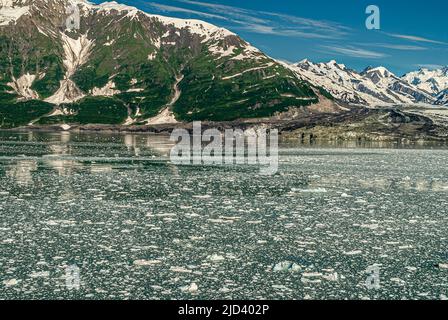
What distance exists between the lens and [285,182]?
5328 cm

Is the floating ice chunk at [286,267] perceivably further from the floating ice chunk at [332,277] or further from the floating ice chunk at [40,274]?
the floating ice chunk at [40,274]

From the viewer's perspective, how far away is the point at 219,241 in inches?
1016

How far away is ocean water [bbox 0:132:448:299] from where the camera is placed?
61.4 feet

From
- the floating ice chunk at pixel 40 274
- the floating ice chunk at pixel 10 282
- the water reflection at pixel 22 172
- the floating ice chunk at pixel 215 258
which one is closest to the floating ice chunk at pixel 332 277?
the floating ice chunk at pixel 215 258

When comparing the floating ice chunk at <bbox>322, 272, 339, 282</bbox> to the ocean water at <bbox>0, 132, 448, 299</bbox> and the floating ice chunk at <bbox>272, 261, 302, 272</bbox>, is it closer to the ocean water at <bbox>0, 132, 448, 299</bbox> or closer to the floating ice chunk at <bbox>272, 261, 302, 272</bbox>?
the ocean water at <bbox>0, 132, 448, 299</bbox>

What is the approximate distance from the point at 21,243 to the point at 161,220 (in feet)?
29.1

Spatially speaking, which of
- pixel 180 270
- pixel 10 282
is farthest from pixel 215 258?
pixel 10 282

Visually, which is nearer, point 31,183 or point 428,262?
point 428,262

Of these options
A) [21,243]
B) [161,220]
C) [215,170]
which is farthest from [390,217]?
[215,170]

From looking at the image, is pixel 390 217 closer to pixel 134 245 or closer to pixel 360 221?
pixel 360 221

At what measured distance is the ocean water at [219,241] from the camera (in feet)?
61.4

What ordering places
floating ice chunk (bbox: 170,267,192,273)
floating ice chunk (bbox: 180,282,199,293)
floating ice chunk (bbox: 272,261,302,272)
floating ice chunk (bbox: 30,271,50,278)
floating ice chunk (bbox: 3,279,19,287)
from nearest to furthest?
1. floating ice chunk (bbox: 180,282,199,293)
2. floating ice chunk (bbox: 3,279,19,287)
3. floating ice chunk (bbox: 30,271,50,278)
4. floating ice chunk (bbox: 170,267,192,273)
5. floating ice chunk (bbox: 272,261,302,272)

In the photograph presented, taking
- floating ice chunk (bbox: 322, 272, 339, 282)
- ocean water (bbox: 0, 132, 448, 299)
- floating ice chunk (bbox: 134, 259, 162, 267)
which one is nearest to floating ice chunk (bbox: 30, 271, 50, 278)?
ocean water (bbox: 0, 132, 448, 299)
